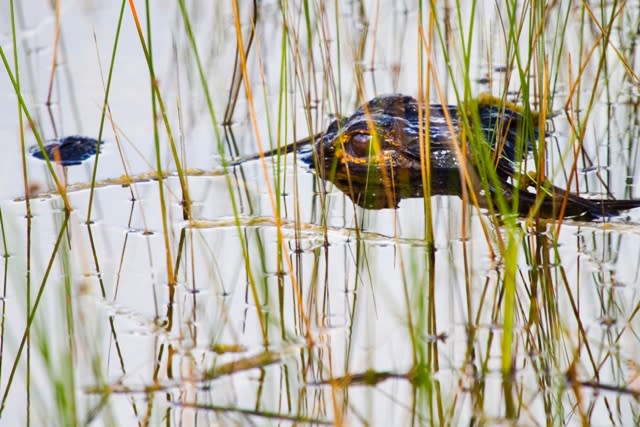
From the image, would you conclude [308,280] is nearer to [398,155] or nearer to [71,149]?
[398,155]

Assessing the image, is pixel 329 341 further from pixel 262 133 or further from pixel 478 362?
pixel 262 133

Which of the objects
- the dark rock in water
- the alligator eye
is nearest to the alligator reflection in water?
the alligator eye

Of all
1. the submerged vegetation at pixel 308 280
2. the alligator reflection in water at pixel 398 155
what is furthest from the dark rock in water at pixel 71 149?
the alligator reflection in water at pixel 398 155

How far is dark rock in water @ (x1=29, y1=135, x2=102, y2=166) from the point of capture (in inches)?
159

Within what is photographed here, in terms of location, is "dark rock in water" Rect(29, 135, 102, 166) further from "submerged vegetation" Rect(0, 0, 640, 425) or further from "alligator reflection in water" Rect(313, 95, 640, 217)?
"alligator reflection in water" Rect(313, 95, 640, 217)

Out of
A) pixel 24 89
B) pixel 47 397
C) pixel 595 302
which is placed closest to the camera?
pixel 47 397

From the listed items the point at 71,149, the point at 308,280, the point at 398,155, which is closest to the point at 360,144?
the point at 398,155

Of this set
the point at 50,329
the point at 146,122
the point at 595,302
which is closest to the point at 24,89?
the point at 146,122

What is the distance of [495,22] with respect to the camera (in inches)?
197

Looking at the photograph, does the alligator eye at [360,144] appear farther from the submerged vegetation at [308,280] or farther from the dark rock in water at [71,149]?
the dark rock in water at [71,149]

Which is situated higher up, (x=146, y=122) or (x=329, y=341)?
(x=146, y=122)

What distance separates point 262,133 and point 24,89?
48.7 inches

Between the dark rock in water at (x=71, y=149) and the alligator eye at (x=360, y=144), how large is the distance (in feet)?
3.26

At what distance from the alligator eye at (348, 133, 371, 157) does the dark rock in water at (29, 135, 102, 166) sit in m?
0.99
